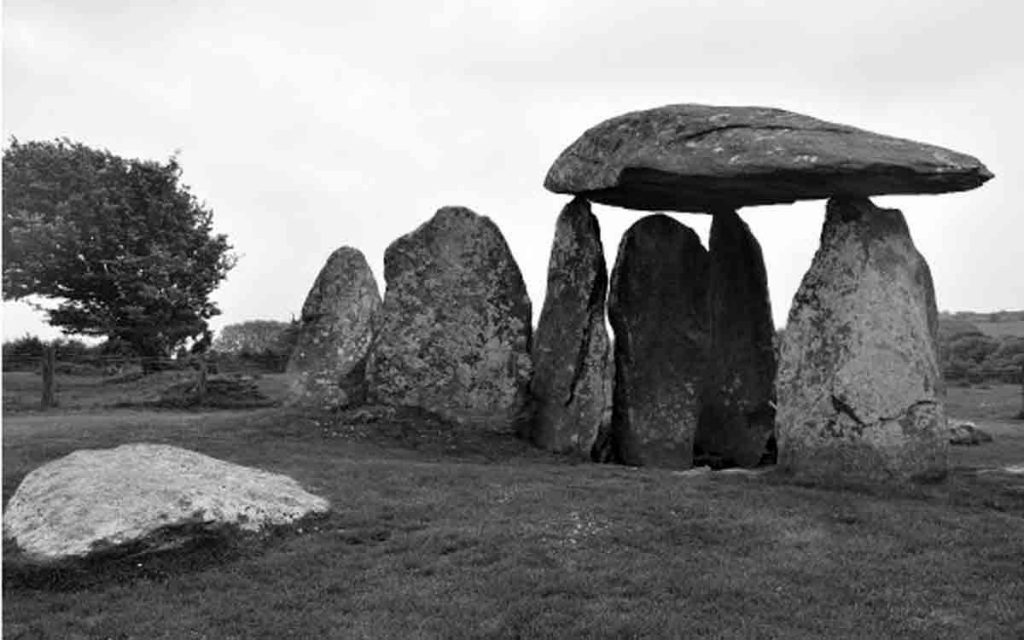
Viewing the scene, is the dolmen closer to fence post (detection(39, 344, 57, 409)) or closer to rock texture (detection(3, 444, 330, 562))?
rock texture (detection(3, 444, 330, 562))

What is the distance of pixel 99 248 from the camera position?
134ft

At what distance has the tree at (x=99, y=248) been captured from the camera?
39.6 m

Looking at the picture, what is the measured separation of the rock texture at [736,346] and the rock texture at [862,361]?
187 inches

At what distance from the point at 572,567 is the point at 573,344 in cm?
961

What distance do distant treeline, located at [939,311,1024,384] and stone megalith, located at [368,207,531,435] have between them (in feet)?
61.9

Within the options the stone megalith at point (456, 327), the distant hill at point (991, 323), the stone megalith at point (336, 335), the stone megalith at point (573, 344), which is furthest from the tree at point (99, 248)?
the distant hill at point (991, 323)

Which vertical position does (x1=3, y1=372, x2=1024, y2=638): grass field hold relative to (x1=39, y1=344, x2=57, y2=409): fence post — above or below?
below

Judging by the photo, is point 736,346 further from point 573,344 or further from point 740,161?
point 740,161

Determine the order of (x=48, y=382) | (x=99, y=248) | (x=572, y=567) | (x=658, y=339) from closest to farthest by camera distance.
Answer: (x=572, y=567) → (x=658, y=339) → (x=48, y=382) → (x=99, y=248)

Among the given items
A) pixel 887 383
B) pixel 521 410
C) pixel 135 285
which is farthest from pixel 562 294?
pixel 135 285

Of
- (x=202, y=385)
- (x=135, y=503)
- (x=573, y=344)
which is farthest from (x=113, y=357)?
(x=135, y=503)

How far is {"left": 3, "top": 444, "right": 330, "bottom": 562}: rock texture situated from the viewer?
36.0 feet

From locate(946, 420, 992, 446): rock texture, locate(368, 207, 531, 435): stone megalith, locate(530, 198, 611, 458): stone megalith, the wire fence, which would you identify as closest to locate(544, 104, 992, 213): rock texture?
locate(530, 198, 611, 458): stone megalith

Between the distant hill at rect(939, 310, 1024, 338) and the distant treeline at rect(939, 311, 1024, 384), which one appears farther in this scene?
the distant hill at rect(939, 310, 1024, 338)
